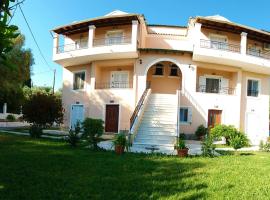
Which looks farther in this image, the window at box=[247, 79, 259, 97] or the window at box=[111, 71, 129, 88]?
the window at box=[247, 79, 259, 97]

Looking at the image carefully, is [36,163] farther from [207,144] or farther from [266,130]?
[266,130]

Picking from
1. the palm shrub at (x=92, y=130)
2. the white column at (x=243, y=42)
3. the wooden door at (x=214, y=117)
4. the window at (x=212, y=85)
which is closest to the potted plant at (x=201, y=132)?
the wooden door at (x=214, y=117)

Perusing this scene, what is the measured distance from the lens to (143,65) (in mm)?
23578

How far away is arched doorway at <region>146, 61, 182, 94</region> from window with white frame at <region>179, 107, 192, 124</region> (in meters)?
2.19

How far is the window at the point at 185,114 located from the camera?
925 inches

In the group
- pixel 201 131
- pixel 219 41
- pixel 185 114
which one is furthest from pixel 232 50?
pixel 201 131

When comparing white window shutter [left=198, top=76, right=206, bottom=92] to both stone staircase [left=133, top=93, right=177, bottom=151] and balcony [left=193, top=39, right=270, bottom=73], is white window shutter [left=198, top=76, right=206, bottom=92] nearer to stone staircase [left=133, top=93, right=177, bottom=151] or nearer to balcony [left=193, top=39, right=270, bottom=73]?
balcony [left=193, top=39, right=270, bottom=73]

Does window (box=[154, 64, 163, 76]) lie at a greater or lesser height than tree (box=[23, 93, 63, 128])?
greater

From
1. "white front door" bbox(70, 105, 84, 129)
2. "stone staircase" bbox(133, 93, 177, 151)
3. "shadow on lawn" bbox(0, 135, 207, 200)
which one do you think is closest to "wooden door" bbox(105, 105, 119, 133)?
"white front door" bbox(70, 105, 84, 129)

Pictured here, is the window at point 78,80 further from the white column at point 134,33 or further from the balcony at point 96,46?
the white column at point 134,33

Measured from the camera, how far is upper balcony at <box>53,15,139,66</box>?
22641mm

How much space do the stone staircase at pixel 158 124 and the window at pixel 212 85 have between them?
4191mm

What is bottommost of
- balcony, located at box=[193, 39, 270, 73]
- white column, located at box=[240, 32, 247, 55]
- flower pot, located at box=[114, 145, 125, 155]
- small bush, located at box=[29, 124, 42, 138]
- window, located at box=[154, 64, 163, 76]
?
flower pot, located at box=[114, 145, 125, 155]

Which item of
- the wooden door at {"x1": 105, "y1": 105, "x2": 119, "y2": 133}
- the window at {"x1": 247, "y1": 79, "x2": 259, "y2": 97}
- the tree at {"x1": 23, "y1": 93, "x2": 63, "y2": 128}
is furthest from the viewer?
the window at {"x1": 247, "y1": 79, "x2": 259, "y2": 97}
